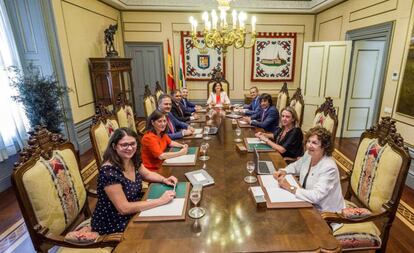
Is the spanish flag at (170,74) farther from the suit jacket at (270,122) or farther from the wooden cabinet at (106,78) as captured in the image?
the suit jacket at (270,122)

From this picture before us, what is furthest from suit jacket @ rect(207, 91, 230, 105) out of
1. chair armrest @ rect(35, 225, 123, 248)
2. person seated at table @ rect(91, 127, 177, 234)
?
chair armrest @ rect(35, 225, 123, 248)

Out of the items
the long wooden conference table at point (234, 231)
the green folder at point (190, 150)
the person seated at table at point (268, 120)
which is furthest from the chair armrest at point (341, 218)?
the person seated at table at point (268, 120)

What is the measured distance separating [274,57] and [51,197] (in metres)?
5.52

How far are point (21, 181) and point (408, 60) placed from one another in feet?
13.5

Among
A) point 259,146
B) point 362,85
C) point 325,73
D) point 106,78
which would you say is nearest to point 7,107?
point 106,78

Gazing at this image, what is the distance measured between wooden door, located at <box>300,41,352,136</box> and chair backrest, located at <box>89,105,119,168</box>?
4.01 m

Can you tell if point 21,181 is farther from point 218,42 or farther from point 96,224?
point 218,42

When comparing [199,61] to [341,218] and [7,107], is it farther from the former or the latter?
[341,218]

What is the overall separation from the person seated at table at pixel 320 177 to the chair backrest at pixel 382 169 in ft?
0.70

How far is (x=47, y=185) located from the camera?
1289mm

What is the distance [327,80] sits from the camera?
446 cm

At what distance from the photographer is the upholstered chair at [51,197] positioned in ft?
3.95

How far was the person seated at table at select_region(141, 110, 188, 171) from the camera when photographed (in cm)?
201

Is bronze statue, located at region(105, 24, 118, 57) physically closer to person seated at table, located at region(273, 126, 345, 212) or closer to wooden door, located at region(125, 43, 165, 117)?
wooden door, located at region(125, 43, 165, 117)
